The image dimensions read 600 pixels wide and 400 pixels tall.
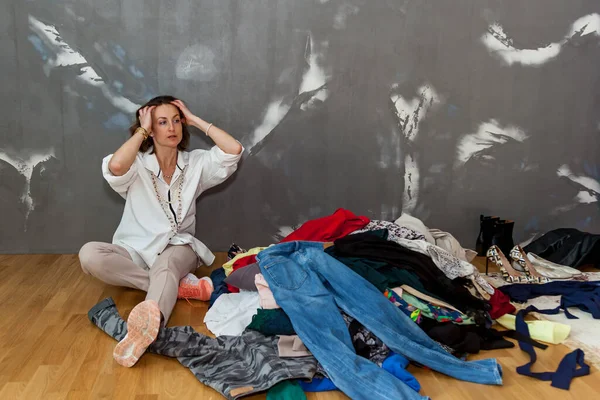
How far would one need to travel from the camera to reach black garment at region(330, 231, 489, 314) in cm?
244

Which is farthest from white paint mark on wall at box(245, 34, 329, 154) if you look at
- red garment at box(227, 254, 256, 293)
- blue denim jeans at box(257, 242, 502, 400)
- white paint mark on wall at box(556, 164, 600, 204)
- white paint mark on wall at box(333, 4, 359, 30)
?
white paint mark on wall at box(556, 164, 600, 204)

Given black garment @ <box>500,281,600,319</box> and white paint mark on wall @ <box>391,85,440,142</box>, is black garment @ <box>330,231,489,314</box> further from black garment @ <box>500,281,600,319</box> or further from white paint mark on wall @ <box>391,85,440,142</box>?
white paint mark on wall @ <box>391,85,440,142</box>

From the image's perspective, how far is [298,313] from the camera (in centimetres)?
222

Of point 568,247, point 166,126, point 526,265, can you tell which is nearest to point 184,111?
point 166,126

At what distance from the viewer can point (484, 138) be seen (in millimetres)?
3617

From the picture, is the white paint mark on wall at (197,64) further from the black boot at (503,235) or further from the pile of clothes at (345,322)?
the black boot at (503,235)

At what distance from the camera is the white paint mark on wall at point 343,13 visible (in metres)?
3.38

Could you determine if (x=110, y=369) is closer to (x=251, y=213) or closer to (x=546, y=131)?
(x=251, y=213)

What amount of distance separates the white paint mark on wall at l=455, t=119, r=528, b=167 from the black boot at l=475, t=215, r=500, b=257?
1.23 feet

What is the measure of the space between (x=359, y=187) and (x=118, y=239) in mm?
1435

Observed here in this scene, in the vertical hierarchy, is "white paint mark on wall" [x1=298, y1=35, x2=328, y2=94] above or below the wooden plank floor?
above

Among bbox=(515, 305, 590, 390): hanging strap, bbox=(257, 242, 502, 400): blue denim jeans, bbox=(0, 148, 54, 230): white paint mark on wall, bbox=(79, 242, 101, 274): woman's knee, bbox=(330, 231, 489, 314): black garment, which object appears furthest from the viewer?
bbox=(0, 148, 54, 230): white paint mark on wall

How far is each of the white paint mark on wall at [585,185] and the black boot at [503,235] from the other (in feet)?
1.77

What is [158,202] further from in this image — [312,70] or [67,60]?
[312,70]
